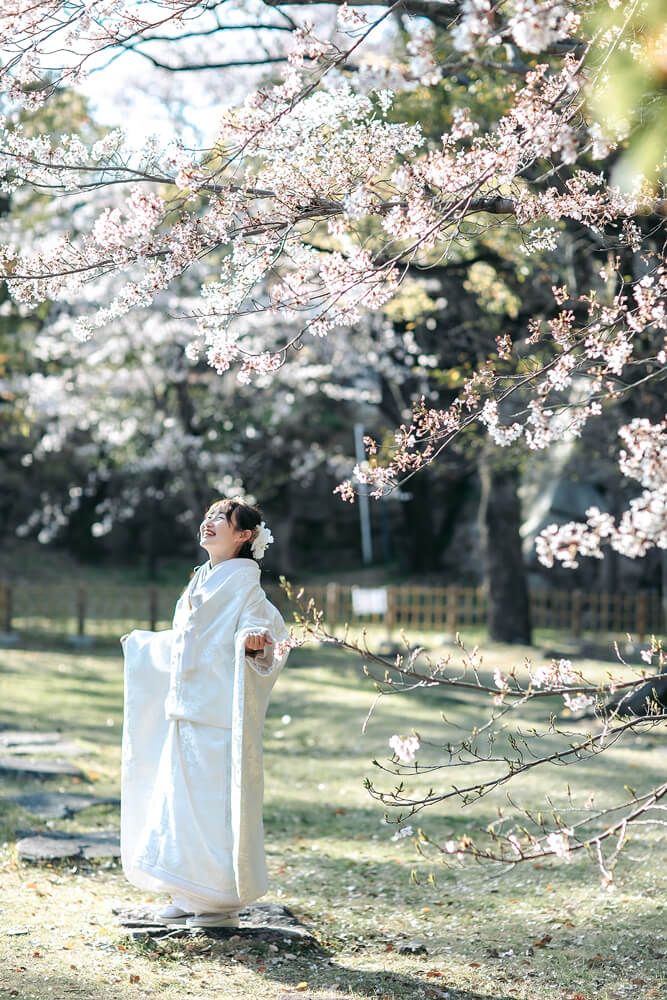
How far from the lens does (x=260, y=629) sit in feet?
15.3

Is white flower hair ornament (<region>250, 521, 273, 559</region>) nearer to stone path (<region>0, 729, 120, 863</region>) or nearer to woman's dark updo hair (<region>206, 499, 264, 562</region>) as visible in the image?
woman's dark updo hair (<region>206, 499, 264, 562</region>)

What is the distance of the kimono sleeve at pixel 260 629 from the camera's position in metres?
4.67

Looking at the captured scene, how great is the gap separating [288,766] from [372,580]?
17.6 metres

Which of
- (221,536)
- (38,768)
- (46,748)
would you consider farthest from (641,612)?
(221,536)

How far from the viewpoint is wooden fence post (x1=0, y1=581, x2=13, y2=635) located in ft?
58.5

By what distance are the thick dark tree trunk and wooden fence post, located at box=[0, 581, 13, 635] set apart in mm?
7790

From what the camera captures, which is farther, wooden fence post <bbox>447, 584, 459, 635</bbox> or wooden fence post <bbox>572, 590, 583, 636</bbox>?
wooden fence post <bbox>572, 590, 583, 636</bbox>

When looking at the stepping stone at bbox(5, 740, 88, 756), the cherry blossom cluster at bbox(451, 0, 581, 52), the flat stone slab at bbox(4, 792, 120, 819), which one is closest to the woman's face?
the cherry blossom cluster at bbox(451, 0, 581, 52)

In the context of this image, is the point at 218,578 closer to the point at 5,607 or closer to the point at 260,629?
the point at 260,629

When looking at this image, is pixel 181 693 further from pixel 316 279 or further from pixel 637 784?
pixel 637 784

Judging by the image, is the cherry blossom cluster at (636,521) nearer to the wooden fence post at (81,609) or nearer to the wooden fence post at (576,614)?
the wooden fence post at (576,614)

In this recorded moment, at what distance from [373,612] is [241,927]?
13.5 m

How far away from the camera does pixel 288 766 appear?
362 inches

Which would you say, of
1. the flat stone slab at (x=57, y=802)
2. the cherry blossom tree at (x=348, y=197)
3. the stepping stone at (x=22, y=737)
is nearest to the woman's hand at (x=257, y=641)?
the cherry blossom tree at (x=348, y=197)
